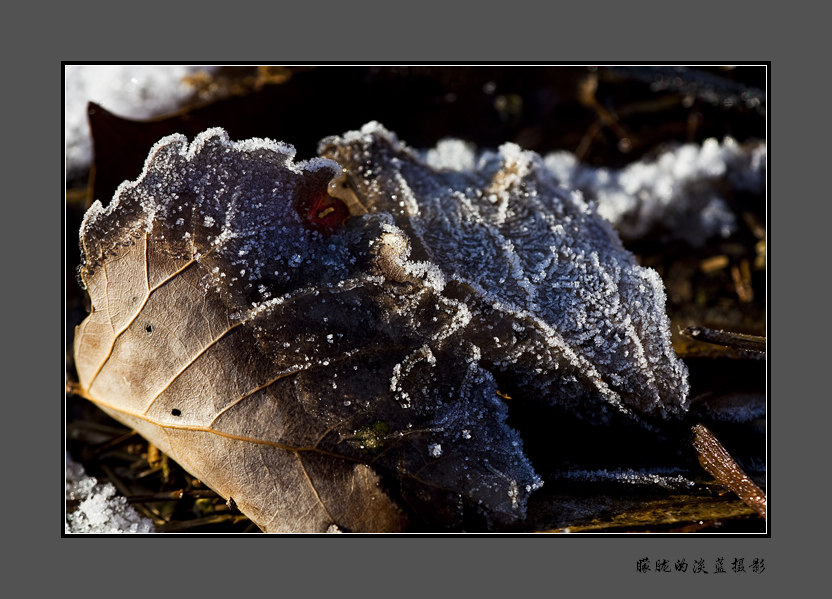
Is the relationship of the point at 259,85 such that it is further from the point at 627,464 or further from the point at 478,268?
the point at 627,464

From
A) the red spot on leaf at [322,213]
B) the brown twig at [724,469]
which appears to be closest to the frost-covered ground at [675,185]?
the red spot on leaf at [322,213]

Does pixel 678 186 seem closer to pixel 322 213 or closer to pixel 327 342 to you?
pixel 322 213

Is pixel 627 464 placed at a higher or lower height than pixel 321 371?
lower

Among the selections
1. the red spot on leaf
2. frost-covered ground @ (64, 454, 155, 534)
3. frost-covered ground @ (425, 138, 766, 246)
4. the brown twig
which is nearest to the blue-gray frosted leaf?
the red spot on leaf

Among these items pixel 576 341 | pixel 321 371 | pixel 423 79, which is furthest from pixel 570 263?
pixel 423 79

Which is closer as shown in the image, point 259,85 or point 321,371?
point 321,371

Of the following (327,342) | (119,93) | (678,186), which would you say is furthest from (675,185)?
(119,93)
